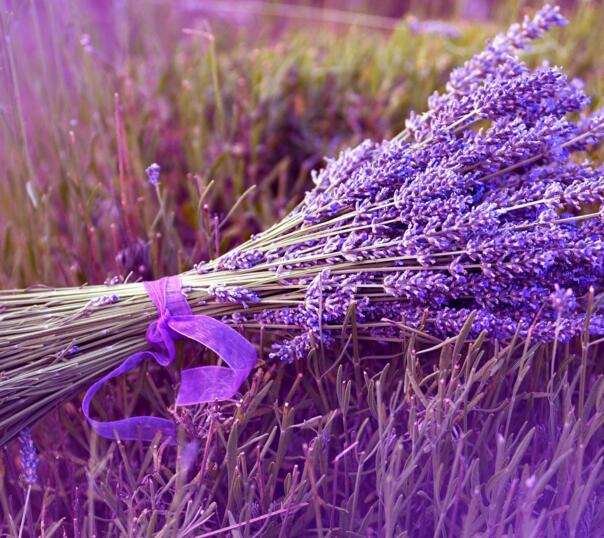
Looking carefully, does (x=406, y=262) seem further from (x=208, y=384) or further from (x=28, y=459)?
(x=28, y=459)

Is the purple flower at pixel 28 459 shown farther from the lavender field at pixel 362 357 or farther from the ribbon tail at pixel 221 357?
the ribbon tail at pixel 221 357

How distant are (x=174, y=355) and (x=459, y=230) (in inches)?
17.7

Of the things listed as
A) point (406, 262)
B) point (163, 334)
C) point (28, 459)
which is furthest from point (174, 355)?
point (406, 262)

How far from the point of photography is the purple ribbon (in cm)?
94

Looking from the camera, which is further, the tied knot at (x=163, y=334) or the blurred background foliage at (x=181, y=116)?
the blurred background foliage at (x=181, y=116)

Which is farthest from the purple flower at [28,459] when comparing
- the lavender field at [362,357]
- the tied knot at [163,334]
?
the tied knot at [163,334]

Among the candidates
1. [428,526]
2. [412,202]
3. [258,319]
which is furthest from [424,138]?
[428,526]

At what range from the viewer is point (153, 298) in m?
0.97

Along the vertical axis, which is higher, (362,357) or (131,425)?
(362,357)

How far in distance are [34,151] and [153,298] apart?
3.59 ft

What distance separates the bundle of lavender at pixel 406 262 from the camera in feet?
2.94

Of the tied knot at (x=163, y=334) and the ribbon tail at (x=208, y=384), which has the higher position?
the tied knot at (x=163, y=334)

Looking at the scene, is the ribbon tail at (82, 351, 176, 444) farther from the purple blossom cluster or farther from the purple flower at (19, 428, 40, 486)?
the purple blossom cluster

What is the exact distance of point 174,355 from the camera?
3.26 feet
